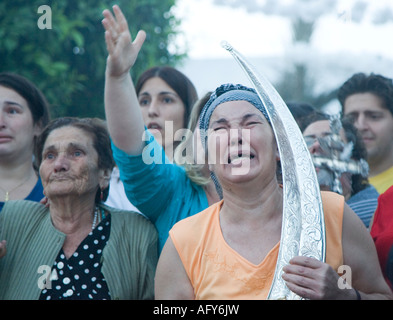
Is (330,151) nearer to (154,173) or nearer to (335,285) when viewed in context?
(154,173)

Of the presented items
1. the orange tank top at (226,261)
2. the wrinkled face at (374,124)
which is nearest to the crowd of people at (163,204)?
the orange tank top at (226,261)

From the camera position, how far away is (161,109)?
11.5 ft

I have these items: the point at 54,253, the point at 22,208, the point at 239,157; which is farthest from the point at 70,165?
the point at 239,157

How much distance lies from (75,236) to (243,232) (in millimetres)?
898

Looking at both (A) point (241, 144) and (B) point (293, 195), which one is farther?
(A) point (241, 144)

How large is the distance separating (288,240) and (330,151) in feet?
4.19

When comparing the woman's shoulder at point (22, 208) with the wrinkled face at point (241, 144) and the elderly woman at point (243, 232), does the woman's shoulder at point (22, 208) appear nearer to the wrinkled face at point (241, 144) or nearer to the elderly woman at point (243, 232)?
the elderly woman at point (243, 232)

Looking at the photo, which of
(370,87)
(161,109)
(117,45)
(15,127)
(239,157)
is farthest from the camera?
(370,87)

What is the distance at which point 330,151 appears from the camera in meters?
3.10

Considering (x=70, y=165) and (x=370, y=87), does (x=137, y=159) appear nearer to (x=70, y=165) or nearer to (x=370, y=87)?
(x=70, y=165)

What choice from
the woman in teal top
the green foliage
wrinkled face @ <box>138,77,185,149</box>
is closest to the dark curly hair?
wrinkled face @ <box>138,77,185,149</box>

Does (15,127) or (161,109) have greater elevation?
(161,109)

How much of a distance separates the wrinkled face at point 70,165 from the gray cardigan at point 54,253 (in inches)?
7.2
